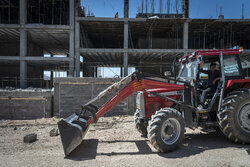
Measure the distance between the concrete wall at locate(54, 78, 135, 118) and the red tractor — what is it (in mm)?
4707

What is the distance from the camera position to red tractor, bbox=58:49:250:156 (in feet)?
14.7

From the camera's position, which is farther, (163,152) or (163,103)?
(163,103)

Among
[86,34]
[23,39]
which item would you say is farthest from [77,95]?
[86,34]

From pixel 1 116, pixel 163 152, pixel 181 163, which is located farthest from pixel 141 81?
pixel 1 116

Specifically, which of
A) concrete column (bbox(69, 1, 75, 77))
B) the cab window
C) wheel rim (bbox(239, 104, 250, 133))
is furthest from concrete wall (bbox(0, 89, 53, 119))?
wheel rim (bbox(239, 104, 250, 133))

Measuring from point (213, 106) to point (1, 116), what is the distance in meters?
11.2

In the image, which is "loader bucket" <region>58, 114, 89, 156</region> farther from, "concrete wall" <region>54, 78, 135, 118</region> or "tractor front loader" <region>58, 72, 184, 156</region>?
"concrete wall" <region>54, 78, 135, 118</region>

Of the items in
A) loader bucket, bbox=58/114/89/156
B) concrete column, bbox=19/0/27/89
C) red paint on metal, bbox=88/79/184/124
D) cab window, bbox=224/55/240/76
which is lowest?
loader bucket, bbox=58/114/89/156

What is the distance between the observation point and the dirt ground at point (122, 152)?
13.1 feet

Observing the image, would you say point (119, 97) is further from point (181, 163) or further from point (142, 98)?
point (181, 163)

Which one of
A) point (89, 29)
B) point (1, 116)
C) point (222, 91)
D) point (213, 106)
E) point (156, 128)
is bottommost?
point (1, 116)

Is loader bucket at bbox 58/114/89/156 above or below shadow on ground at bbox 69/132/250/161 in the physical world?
above

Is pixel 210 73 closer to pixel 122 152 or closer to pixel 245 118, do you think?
pixel 245 118

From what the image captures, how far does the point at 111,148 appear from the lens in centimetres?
491
